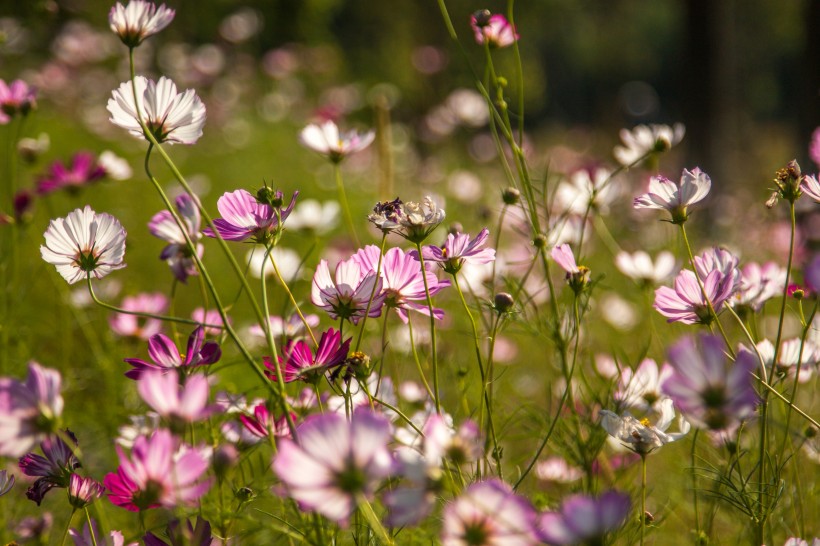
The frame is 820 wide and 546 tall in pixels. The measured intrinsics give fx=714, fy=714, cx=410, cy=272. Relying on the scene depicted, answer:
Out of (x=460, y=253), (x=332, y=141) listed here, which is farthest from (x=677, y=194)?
(x=332, y=141)

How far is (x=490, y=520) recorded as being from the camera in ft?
1.37

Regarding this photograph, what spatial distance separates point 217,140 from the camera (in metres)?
4.64

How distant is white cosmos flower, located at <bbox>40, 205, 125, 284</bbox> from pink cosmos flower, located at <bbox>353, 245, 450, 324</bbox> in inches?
8.3

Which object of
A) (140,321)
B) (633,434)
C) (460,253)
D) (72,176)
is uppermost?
(460,253)

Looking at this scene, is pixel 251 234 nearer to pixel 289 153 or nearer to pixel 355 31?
pixel 289 153

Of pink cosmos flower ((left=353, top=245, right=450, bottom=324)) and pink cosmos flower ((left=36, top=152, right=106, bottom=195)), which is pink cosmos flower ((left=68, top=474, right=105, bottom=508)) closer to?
pink cosmos flower ((left=353, top=245, right=450, bottom=324))

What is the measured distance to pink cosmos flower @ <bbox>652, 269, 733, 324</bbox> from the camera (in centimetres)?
61

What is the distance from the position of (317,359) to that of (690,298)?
1.08 feet

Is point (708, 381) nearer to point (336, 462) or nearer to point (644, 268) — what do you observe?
point (336, 462)

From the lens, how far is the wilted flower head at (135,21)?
642 mm

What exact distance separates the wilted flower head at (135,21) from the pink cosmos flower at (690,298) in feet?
1.68

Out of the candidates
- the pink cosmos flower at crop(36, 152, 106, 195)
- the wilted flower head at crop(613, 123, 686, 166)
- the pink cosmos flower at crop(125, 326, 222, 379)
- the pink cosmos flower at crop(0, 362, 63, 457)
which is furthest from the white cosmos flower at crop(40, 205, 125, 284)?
the wilted flower head at crop(613, 123, 686, 166)

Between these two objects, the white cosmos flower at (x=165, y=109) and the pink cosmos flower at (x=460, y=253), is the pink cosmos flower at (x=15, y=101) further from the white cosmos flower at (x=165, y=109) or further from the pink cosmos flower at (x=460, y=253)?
the pink cosmos flower at (x=460, y=253)

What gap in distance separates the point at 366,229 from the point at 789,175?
7.04ft
